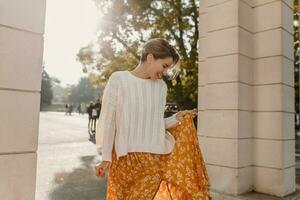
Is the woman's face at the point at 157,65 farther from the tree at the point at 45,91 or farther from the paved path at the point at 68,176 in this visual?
the tree at the point at 45,91

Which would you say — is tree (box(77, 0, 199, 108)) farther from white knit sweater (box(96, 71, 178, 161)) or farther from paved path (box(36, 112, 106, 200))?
white knit sweater (box(96, 71, 178, 161))

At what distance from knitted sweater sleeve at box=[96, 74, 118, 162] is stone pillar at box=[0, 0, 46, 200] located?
0.50m

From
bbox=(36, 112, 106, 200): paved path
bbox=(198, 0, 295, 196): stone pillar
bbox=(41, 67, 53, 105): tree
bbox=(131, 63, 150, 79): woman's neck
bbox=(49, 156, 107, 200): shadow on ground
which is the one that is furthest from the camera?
bbox=(41, 67, 53, 105): tree

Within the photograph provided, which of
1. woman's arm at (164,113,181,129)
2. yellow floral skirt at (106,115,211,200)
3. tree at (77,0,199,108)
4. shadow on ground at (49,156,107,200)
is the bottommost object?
shadow on ground at (49,156,107,200)

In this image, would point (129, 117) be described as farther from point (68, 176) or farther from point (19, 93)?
point (68, 176)

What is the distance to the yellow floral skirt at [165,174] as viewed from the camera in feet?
8.36

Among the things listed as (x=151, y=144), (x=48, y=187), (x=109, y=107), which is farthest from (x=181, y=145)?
(x=48, y=187)

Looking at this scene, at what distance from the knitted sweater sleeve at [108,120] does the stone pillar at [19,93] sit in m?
0.50

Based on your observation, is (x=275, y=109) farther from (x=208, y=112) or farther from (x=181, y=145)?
(x=181, y=145)

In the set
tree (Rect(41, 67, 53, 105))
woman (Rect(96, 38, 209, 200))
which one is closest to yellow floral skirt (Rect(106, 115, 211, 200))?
woman (Rect(96, 38, 209, 200))

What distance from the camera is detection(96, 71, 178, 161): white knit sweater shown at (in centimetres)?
252

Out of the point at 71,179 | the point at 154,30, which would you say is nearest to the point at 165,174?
the point at 71,179

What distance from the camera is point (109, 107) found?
253cm

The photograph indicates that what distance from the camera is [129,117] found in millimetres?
2545
